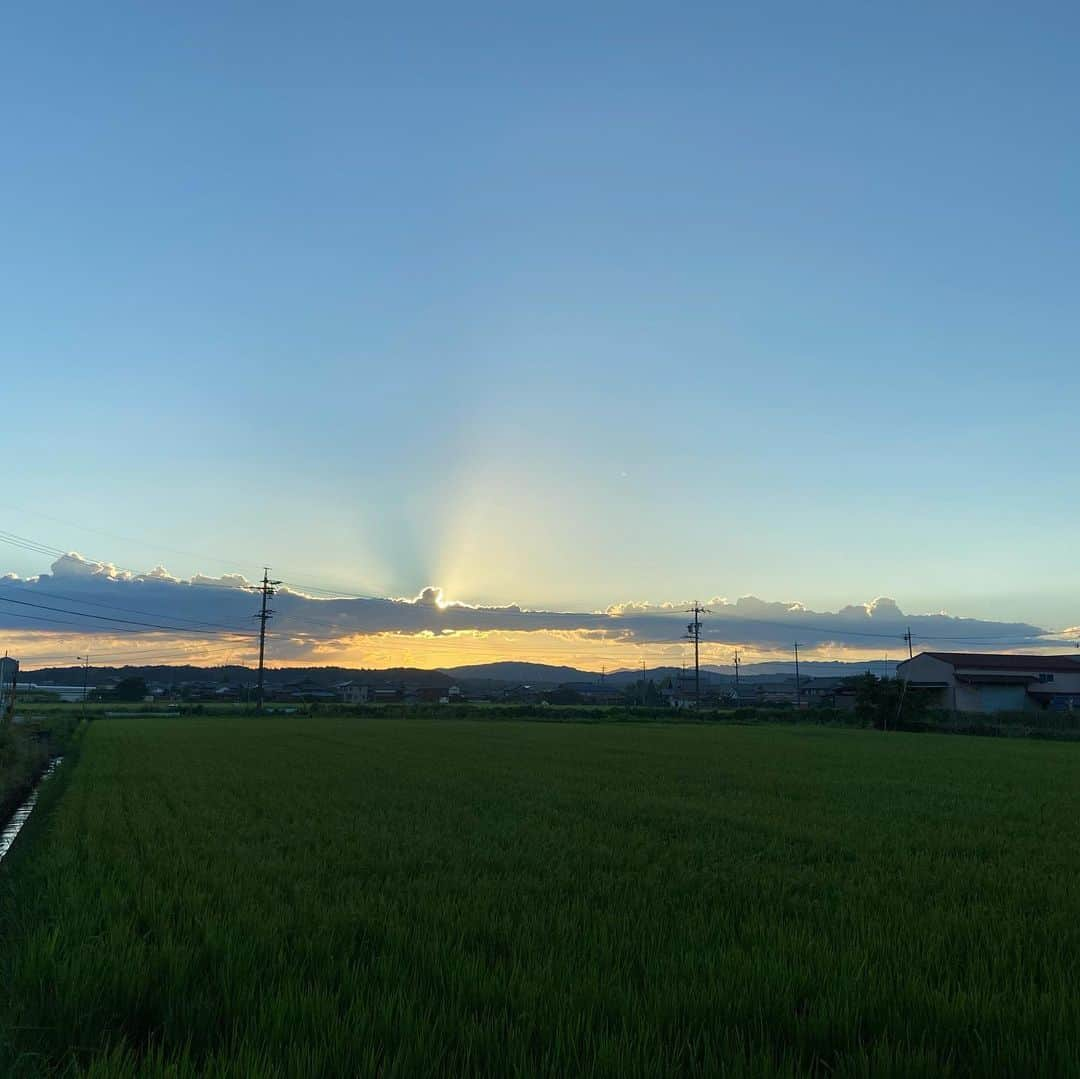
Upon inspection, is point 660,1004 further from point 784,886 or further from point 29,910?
point 29,910

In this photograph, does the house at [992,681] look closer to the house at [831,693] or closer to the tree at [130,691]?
the house at [831,693]

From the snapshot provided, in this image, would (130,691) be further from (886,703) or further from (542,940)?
(542,940)

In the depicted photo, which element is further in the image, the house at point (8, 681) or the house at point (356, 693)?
the house at point (356, 693)

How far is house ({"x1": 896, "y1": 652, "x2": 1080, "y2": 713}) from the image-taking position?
68.9 m

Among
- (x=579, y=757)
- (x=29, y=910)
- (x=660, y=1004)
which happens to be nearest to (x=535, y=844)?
(x=29, y=910)

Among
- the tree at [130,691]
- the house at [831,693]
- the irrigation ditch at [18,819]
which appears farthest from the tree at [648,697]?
the irrigation ditch at [18,819]

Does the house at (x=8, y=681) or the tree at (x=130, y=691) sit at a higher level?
the house at (x=8, y=681)

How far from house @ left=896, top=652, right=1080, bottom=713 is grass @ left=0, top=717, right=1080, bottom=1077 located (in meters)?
61.7

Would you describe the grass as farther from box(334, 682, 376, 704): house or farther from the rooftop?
box(334, 682, 376, 704): house

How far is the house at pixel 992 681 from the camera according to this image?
226 feet

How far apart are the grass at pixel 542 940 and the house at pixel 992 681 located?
6166 centimetres

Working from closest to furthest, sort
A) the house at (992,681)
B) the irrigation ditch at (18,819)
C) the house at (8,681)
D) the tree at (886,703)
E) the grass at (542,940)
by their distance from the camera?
1. the grass at (542,940)
2. the irrigation ditch at (18,819)
3. the house at (8,681)
4. the tree at (886,703)
5. the house at (992,681)

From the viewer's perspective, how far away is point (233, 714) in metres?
72.7

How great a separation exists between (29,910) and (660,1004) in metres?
6.18
